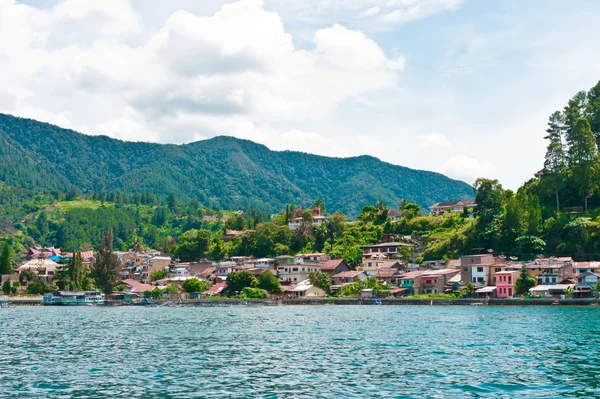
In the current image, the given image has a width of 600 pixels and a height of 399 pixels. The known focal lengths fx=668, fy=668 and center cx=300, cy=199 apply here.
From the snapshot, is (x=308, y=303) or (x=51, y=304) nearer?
(x=308, y=303)

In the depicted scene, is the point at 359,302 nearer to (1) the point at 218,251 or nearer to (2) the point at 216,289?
(2) the point at 216,289

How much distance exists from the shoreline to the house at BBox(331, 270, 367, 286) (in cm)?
1261

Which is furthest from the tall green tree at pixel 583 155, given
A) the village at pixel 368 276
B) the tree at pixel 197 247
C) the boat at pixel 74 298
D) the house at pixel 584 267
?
the tree at pixel 197 247

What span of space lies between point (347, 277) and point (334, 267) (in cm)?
468

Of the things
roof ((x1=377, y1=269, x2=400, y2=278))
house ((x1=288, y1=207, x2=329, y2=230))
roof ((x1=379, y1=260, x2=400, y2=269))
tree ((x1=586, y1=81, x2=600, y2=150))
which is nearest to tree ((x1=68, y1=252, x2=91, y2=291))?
house ((x1=288, y1=207, x2=329, y2=230))

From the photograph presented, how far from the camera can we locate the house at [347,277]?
129025mm

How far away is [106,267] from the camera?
135375 millimetres

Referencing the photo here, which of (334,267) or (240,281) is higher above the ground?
(334,267)

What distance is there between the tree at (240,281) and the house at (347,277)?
618 inches

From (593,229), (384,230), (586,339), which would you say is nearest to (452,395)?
(586,339)

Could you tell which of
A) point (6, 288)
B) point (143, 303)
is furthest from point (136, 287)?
point (6, 288)

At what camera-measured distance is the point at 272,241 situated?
532 ft

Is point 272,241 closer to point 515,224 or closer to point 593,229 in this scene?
point 515,224

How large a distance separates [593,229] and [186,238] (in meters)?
113
